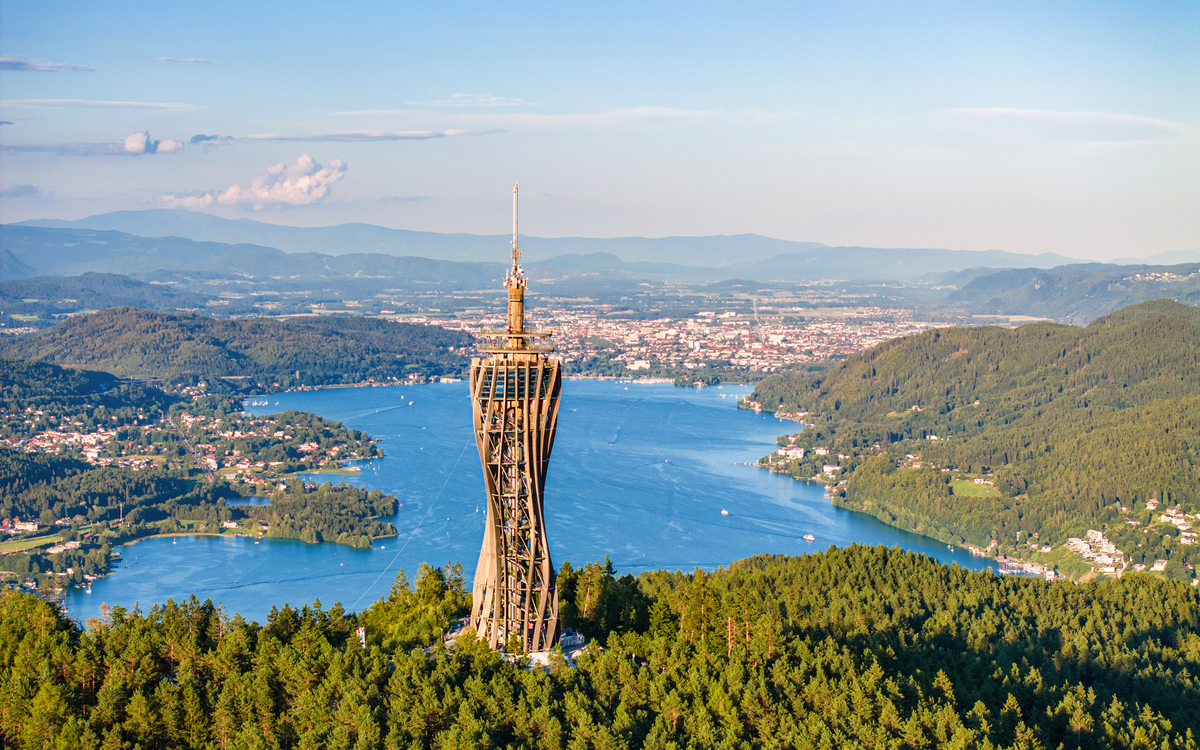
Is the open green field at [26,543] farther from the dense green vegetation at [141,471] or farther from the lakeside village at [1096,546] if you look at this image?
the lakeside village at [1096,546]

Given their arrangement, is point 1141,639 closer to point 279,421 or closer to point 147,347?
point 279,421

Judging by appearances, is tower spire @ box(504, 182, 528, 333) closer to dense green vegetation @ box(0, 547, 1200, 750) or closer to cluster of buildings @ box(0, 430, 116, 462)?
dense green vegetation @ box(0, 547, 1200, 750)

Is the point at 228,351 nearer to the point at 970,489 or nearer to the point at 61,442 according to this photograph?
the point at 61,442

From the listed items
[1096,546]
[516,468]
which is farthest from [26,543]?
[1096,546]

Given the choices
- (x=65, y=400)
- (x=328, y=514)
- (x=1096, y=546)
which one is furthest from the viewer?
(x=65, y=400)

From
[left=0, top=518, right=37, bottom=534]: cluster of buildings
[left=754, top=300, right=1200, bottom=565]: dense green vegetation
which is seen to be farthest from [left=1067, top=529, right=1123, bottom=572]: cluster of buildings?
[left=0, top=518, right=37, bottom=534]: cluster of buildings

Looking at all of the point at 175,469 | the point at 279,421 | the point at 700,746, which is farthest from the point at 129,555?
the point at 700,746
